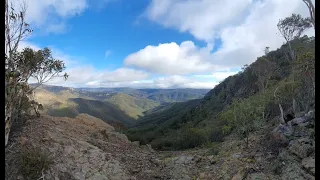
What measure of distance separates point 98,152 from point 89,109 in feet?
581

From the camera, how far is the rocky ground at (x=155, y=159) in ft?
37.0

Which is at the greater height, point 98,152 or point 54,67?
point 54,67

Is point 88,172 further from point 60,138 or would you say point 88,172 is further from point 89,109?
point 89,109

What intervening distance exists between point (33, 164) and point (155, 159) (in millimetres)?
7479

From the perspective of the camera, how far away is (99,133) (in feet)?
61.6

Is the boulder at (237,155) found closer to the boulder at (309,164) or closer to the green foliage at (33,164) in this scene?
the boulder at (309,164)

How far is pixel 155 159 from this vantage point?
15945 mm

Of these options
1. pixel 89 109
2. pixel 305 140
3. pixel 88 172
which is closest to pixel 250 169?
pixel 305 140

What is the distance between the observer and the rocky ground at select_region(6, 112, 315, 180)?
11.3 metres

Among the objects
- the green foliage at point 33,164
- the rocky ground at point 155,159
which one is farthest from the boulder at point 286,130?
the green foliage at point 33,164

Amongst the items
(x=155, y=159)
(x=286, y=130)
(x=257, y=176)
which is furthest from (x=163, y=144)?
(x=257, y=176)

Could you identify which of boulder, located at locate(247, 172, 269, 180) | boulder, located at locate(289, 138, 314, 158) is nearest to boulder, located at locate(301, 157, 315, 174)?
boulder, located at locate(289, 138, 314, 158)

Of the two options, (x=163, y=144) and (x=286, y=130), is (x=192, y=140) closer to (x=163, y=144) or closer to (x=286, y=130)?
(x=163, y=144)
